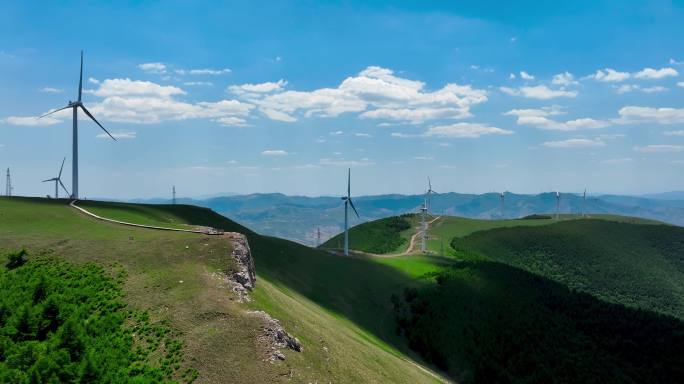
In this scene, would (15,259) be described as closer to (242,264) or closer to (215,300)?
(242,264)

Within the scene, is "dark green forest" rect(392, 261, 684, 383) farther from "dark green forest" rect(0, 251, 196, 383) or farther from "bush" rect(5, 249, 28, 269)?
"bush" rect(5, 249, 28, 269)

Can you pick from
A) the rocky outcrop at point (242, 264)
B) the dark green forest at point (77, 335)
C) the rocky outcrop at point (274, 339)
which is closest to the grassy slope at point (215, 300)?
the rocky outcrop at point (274, 339)

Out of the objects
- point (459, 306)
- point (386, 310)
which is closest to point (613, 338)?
point (459, 306)

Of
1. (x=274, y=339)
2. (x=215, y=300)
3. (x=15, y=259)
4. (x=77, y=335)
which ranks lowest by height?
(x=274, y=339)

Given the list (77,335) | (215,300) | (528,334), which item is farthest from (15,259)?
(528,334)

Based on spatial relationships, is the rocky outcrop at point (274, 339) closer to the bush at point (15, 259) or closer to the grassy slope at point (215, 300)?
the grassy slope at point (215, 300)

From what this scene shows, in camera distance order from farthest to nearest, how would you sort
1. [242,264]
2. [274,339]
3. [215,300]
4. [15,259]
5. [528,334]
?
[528,334] < [242,264] < [15,259] < [215,300] < [274,339]

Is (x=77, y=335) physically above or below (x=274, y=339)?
above

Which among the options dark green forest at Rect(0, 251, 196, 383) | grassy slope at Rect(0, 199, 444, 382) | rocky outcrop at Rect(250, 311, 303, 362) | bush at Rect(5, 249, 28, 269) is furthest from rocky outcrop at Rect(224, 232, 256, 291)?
bush at Rect(5, 249, 28, 269)
